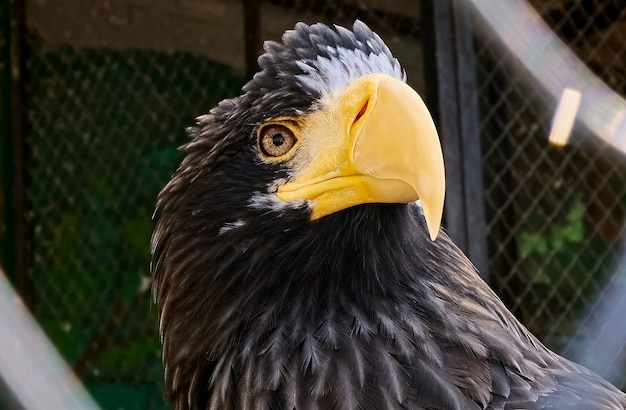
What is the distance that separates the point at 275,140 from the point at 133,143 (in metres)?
3.73

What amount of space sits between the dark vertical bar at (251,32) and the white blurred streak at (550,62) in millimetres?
1382

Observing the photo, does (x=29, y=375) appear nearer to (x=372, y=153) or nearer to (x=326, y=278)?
(x=326, y=278)

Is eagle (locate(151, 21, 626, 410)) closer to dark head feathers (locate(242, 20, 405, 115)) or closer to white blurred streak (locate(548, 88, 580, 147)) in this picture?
dark head feathers (locate(242, 20, 405, 115))

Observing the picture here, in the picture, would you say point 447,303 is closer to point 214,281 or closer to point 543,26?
point 214,281

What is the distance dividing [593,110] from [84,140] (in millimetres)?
2999

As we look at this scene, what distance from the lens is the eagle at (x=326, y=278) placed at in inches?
52.5

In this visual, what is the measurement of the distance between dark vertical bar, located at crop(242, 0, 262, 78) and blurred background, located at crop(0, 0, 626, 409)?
0.02 metres

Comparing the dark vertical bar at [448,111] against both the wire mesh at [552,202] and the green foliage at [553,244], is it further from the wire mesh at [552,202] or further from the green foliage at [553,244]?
the green foliage at [553,244]

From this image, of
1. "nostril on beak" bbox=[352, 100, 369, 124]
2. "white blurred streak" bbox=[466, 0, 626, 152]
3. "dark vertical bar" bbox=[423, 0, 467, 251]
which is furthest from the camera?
"white blurred streak" bbox=[466, 0, 626, 152]

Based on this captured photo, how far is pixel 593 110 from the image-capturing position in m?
3.87

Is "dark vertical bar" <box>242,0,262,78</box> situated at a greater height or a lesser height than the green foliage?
greater

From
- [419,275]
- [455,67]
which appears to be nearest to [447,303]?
[419,275]

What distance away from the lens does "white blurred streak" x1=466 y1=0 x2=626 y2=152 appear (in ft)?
11.3

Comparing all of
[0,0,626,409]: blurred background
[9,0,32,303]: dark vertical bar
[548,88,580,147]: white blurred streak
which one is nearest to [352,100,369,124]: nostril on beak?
[548,88,580,147]: white blurred streak
